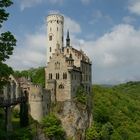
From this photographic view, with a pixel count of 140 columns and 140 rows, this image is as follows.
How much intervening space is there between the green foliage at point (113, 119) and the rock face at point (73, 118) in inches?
81.9

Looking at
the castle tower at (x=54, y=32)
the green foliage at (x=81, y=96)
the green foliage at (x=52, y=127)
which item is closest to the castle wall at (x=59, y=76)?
the green foliage at (x=81, y=96)

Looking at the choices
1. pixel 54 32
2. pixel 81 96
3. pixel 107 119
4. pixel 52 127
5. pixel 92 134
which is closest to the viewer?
pixel 52 127

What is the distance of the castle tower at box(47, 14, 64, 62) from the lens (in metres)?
85.8

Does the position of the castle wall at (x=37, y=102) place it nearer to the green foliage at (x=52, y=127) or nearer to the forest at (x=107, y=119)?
the green foliage at (x=52, y=127)

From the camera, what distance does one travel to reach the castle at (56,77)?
7319 cm

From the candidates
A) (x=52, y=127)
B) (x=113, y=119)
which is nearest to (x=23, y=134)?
(x=52, y=127)

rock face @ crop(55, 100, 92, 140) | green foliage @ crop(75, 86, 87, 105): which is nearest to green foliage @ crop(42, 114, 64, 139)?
rock face @ crop(55, 100, 92, 140)

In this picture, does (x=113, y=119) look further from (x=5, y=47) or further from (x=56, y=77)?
(x=5, y=47)

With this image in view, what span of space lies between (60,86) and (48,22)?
16.4 m

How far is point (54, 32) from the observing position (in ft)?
283

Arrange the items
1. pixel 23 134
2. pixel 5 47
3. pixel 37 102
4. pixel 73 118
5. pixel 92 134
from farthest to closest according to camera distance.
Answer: pixel 92 134 → pixel 73 118 → pixel 37 102 → pixel 23 134 → pixel 5 47

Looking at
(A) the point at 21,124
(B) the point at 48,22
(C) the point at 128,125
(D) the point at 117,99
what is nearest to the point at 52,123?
(A) the point at 21,124

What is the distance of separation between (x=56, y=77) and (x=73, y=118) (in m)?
8.71

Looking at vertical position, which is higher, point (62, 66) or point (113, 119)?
point (62, 66)
